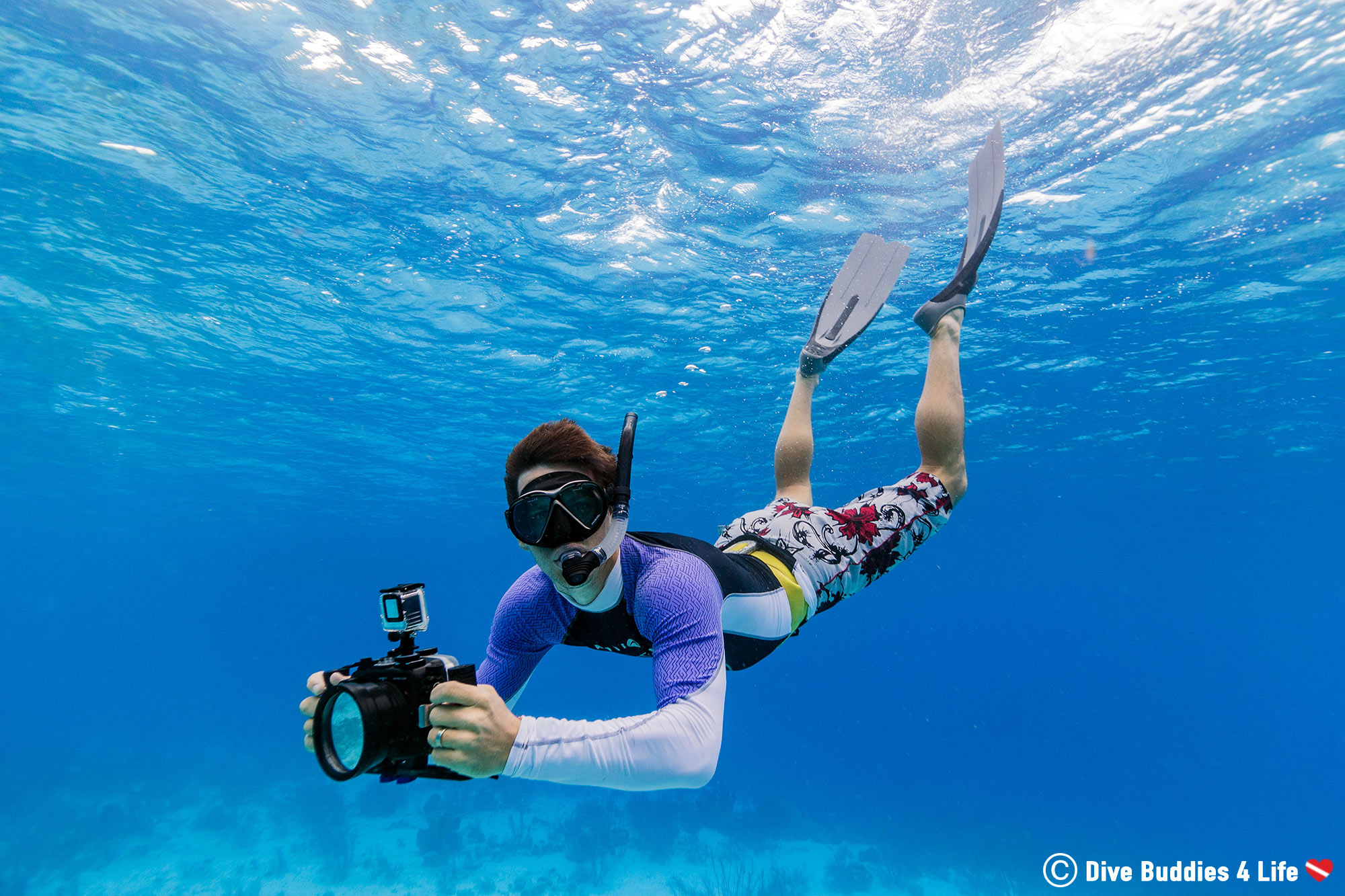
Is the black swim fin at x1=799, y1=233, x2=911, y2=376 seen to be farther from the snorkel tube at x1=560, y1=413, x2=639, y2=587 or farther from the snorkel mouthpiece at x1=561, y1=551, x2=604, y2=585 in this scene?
the snorkel mouthpiece at x1=561, y1=551, x2=604, y2=585

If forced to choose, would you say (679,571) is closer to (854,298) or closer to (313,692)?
(313,692)

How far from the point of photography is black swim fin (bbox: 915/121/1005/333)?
5996 mm

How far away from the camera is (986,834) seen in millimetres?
27500

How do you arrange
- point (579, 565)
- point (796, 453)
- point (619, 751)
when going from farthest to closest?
point (796, 453), point (579, 565), point (619, 751)

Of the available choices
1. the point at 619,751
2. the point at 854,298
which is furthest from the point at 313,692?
the point at 854,298

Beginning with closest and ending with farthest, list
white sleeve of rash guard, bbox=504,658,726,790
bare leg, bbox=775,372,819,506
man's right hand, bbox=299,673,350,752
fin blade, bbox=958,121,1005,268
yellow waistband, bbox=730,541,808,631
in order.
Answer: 1. white sleeve of rash guard, bbox=504,658,726,790
2. man's right hand, bbox=299,673,350,752
3. yellow waistband, bbox=730,541,808,631
4. fin blade, bbox=958,121,1005,268
5. bare leg, bbox=775,372,819,506

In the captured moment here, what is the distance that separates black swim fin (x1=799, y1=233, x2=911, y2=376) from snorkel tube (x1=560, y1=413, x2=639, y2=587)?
3.67 metres

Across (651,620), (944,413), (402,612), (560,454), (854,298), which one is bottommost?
(402,612)

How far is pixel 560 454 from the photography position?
3473 millimetres

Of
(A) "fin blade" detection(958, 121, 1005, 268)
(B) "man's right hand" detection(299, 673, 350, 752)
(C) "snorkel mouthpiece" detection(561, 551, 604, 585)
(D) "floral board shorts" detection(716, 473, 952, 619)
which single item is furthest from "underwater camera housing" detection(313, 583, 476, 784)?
(A) "fin blade" detection(958, 121, 1005, 268)

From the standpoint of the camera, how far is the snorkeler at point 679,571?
2.29 m

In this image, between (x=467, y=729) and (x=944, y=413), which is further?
(x=944, y=413)

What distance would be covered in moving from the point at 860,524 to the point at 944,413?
3.83 feet

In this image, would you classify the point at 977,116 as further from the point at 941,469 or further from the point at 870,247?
the point at 941,469
